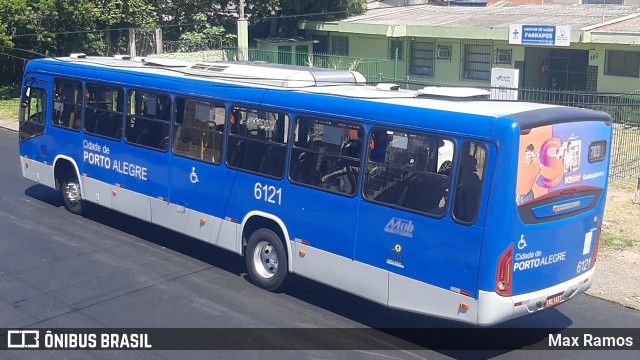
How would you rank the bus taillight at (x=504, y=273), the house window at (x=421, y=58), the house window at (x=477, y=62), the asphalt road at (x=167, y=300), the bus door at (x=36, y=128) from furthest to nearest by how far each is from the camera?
the house window at (x=421, y=58), the house window at (x=477, y=62), the bus door at (x=36, y=128), the asphalt road at (x=167, y=300), the bus taillight at (x=504, y=273)

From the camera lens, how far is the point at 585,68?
29.6m

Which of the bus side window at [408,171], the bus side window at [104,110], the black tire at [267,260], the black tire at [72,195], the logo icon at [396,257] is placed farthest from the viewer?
the black tire at [72,195]

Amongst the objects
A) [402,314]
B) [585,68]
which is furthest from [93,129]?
[585,68]

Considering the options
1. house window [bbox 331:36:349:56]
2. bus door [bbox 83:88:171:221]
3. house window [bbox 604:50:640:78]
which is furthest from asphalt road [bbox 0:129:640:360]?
house window [bbox 331:36:349:56]

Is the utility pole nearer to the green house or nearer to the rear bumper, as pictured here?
the green house

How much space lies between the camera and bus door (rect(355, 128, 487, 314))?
8430 mm

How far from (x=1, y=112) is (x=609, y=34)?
21561mm

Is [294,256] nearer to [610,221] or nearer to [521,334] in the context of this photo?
[521,334]

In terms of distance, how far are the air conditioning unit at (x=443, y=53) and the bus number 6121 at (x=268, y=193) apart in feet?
73.9

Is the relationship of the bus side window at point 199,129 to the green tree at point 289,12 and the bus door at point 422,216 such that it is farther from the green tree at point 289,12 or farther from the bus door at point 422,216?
the green tree at point 289,12

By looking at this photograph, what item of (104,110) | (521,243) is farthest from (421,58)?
(521,243)

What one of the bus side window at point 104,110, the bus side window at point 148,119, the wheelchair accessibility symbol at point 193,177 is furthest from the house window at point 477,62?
the wheelchair accessibility symbol at point 193,177

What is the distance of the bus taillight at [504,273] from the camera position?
8258mm

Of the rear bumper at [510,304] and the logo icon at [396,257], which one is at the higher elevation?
the logo icon at [396,257]
